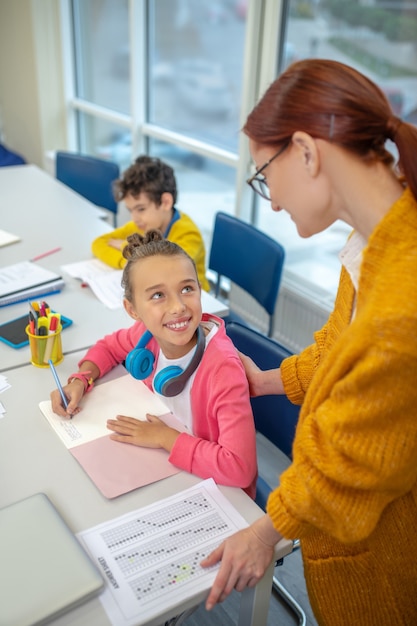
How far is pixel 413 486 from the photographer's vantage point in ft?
3.35

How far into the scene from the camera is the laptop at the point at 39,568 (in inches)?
37.1

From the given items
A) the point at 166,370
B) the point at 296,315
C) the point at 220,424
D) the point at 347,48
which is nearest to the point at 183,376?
the point at 166,370

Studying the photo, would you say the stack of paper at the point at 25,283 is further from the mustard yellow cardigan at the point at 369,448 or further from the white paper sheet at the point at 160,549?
the mustard yellow cardigan at the point at 369,448

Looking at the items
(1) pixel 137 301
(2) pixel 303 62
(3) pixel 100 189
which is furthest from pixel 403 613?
(3) pixel 100 189

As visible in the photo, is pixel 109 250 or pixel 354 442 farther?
pixel 109 250

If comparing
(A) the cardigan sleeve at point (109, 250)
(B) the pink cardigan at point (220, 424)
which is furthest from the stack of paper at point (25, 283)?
(B) the pink cardigan at point (220, 424)

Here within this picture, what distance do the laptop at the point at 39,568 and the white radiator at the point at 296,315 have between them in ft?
6.61

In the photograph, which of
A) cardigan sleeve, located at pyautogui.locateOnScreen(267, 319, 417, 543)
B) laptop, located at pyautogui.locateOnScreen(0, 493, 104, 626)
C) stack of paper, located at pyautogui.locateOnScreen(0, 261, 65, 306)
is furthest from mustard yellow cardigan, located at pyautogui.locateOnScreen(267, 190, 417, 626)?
stack of paper, located at pyautogui.locateOnScreen(0, 261, 65, 306)

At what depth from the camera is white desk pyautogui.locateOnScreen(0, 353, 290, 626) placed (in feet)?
3.61

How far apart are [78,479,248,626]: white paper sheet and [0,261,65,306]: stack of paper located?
113cm

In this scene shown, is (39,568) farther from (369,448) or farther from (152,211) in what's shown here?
(152,211)

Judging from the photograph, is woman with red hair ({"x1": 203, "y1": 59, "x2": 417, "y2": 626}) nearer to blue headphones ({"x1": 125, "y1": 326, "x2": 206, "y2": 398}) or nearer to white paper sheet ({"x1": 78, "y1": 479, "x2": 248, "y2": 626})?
white paper sheet ({"x1": 78, "y1": 479, "x2": 248, "y2": 626})

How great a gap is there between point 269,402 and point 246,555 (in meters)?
0.60

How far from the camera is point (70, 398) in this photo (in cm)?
145
